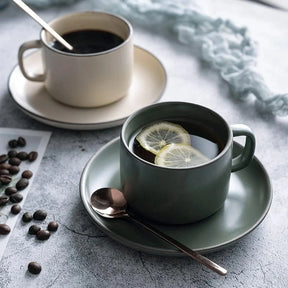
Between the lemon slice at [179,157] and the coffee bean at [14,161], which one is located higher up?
the lemon slice at [179,157]

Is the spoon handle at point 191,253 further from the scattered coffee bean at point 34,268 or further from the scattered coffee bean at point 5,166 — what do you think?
the scattered coffee bean at point 5,166

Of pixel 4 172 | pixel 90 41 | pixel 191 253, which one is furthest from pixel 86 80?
pixel 191 253

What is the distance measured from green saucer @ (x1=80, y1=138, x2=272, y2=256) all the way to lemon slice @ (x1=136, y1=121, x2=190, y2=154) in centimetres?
10

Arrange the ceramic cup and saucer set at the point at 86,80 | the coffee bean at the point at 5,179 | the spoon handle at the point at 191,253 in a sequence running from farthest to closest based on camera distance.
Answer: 1. the ceramic cup and saucer set at the point at 86,80
2. the coffee bean at the point at 5,179
3. the spoon handle at the point at 191,253

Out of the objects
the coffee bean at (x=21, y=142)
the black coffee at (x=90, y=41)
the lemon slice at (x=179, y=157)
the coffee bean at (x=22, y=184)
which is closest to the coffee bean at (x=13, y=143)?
the coffee bean at (x=21, y=142)

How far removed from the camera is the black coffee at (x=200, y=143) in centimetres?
81

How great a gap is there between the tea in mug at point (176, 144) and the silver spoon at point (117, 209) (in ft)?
0.26

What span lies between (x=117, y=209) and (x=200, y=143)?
0.16m

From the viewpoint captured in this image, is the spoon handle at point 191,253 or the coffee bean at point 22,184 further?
the coffee bean at point 22,184

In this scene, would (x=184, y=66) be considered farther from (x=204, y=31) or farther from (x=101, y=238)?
(x=101, y=238)

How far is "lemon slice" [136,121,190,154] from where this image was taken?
2.71ft

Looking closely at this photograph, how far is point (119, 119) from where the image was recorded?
1.04 meters

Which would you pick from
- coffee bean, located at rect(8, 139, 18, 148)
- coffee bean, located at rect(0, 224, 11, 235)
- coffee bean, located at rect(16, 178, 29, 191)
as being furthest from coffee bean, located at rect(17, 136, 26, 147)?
coffee bean, located at rect(0, 224, 11, 235)

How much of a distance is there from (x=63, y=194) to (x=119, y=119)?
0.66 feet
